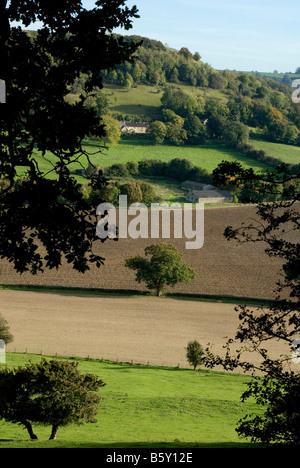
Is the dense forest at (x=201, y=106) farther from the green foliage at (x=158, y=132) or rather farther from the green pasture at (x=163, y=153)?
the green pasture at (x=163, y=153)

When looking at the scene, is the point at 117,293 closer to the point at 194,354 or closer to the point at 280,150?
the point at 194,354

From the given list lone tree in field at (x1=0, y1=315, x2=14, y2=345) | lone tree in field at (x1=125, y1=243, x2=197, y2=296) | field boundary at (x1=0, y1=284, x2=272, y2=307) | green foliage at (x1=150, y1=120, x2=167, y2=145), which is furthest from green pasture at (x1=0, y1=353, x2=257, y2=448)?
green foliage at (x1=150, y1=120, x2=167, y2=145)

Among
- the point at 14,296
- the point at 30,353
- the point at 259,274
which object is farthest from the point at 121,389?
the point at 259,274

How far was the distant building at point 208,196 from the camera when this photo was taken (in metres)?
97.9

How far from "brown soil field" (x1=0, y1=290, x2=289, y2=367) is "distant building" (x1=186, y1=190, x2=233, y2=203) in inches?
1537

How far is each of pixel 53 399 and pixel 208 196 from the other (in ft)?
243

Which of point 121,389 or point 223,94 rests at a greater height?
point 223,94

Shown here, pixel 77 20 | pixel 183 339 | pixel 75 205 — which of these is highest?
pixel 77 20

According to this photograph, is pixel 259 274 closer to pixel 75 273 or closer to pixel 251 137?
pixel 75 273

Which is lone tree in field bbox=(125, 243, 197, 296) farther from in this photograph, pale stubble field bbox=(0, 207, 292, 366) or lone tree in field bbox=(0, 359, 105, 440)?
lone tree in field bbox=(0, 359, 105, 440)

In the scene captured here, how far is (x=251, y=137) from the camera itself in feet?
463

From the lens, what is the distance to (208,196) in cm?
9869

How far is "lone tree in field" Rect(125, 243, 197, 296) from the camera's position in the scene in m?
61.1

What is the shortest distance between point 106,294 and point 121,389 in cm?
2468
